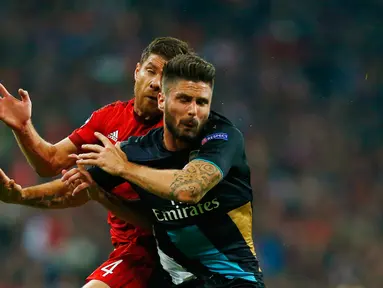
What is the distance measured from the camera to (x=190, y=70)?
406cm

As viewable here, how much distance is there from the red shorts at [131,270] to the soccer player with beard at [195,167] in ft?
1.69

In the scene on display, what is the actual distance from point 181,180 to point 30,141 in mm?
1516

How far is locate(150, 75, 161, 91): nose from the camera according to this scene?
4.76 metres

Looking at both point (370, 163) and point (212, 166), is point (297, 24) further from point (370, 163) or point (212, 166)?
point (212, 166)

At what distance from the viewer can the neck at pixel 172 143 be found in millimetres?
4195

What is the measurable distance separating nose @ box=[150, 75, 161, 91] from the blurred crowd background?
4908mm

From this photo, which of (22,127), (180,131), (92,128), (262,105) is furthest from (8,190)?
(262,105)

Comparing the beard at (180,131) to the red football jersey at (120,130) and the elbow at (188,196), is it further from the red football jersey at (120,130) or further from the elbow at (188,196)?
the red football jersey at (120,130)

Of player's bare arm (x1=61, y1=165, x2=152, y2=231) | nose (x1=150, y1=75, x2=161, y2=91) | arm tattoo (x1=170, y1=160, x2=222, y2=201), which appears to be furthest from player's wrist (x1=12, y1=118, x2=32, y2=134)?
arm tattoo (x1=170, y1=160, x2=222, y2=201)

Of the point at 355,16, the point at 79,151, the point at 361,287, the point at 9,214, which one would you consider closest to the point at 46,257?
the point at 9,214

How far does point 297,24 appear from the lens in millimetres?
12305

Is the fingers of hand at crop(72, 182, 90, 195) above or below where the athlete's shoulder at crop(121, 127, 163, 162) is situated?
below

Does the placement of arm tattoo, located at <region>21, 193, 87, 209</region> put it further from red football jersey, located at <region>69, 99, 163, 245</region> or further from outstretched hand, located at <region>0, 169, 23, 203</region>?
red football jersey, located at <region>69, 99, 163, 245</region>

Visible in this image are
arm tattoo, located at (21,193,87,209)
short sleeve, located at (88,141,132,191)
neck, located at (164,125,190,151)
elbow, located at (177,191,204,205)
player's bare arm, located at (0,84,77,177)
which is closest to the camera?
elbow, located at (177,191,204,205)
